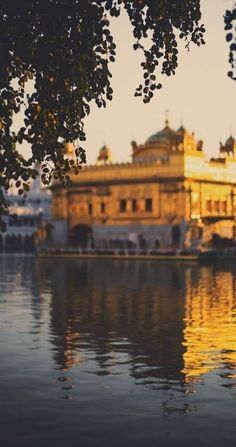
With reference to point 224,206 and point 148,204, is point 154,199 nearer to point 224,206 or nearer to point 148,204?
point 148,204

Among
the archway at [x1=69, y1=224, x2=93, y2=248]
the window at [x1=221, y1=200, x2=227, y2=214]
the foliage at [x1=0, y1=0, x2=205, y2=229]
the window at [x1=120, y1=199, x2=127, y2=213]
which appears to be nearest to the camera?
the foliage at [x1=0, y1=0, x2=205, y2=229]

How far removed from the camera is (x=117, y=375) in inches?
683

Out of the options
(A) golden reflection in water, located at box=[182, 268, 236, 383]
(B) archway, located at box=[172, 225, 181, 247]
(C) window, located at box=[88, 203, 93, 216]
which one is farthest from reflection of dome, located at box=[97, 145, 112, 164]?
(A) golden reflection in water, located at box=[182, 268, 236, 383]

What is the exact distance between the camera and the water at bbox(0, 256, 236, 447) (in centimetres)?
1284

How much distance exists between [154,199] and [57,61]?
9829 cm

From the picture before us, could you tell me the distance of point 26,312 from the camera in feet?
103

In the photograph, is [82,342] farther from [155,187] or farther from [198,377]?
[155,187]

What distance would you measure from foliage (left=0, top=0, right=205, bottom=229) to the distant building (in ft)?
421

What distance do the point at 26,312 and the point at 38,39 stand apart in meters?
19.5

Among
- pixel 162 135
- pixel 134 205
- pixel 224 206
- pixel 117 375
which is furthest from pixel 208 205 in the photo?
pixel 117 375

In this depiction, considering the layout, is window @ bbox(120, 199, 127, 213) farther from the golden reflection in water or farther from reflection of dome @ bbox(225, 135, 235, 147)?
the golden reflection in water

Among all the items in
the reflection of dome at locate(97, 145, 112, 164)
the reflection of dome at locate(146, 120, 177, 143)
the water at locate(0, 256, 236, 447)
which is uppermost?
the reflection of dome at locate(146, 120, 177, 143)

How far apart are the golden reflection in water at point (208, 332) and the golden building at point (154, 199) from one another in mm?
64437

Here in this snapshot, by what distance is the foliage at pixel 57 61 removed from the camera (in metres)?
12.8
